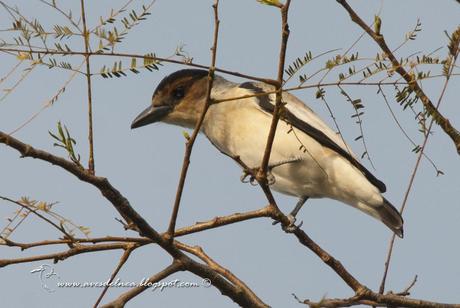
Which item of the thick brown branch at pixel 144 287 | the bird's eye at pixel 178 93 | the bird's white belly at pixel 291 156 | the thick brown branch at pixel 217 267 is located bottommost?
the thick brown branch at pixel 144 287

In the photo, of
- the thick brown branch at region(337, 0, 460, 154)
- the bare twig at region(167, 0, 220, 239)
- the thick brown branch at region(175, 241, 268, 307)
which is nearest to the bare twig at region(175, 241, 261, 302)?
the thick brown branch at region(175, 241, 268, 307)

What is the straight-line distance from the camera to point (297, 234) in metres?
4.64

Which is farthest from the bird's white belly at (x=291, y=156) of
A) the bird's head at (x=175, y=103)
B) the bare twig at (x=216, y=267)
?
the bare twig at (x=216, y=267)

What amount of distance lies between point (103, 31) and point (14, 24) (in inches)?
16.5

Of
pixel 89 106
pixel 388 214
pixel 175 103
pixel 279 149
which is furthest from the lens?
pixel 175 103

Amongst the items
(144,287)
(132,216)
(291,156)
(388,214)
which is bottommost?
(144,287)

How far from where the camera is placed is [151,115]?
7.55m

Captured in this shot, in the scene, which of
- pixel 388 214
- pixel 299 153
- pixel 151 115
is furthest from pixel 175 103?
pixel 388 214

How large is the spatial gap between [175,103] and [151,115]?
0.95 feet

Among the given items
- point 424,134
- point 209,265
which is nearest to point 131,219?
point 209,265

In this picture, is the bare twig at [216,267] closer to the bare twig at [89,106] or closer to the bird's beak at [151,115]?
the bare twig at [89,106]

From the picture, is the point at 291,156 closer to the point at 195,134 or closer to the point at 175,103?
the point at 175,103

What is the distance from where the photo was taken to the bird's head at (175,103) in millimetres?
7566

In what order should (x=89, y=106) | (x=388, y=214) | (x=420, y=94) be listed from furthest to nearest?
1. (x=388, y=214)
2. (x=420, y=94)
3. (x=89, y=106)
